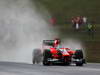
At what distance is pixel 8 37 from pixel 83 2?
11.3m

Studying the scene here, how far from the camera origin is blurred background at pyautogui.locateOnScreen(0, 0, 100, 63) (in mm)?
39000

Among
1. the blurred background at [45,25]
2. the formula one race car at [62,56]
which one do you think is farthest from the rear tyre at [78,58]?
the blurred background at [45,25]

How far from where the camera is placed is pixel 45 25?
160ft

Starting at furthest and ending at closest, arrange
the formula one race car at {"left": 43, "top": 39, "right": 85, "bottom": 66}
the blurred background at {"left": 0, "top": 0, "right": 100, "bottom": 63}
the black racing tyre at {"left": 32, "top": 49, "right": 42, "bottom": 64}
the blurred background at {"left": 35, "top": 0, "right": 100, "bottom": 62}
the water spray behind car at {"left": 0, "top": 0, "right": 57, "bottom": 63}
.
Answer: the blurred background at {"left": 35, "top": 0, "right": 100, "bottom": 62}, the blurred background at {"left": 0, "top": 0, "right": 100, "bottom": 63}, the water spray behind car at {"left": 0, "top": 0, "right": 57, "bottom": 63}, the black racing tyre at {"left": 32, "top": 49, "right": 42, "bottom": 64}, the formula one race car at {"left": 43, "top": 39, "right": 85, "bottom": 66}

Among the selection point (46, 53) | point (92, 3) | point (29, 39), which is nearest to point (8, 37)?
point (29, 39)

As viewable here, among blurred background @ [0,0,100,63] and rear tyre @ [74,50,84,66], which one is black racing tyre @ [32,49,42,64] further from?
blurred background @ [0,0,100,63]

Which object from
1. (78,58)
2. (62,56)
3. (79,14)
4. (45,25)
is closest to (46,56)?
(62,56)

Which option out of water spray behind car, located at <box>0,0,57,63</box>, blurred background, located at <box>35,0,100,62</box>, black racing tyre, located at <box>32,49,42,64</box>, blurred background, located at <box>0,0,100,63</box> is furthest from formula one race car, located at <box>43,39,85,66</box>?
blurred background, located at <box>35,0,100,62</box>

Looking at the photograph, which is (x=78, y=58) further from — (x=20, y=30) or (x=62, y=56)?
(x=20, y=30)

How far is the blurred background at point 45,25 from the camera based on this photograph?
128 feet

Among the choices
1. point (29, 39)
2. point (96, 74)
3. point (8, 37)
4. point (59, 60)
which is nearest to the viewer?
point (96, 74)

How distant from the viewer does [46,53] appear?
28.9 meters

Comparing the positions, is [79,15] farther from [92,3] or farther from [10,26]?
[10,26]

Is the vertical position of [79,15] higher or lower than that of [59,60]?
higher
